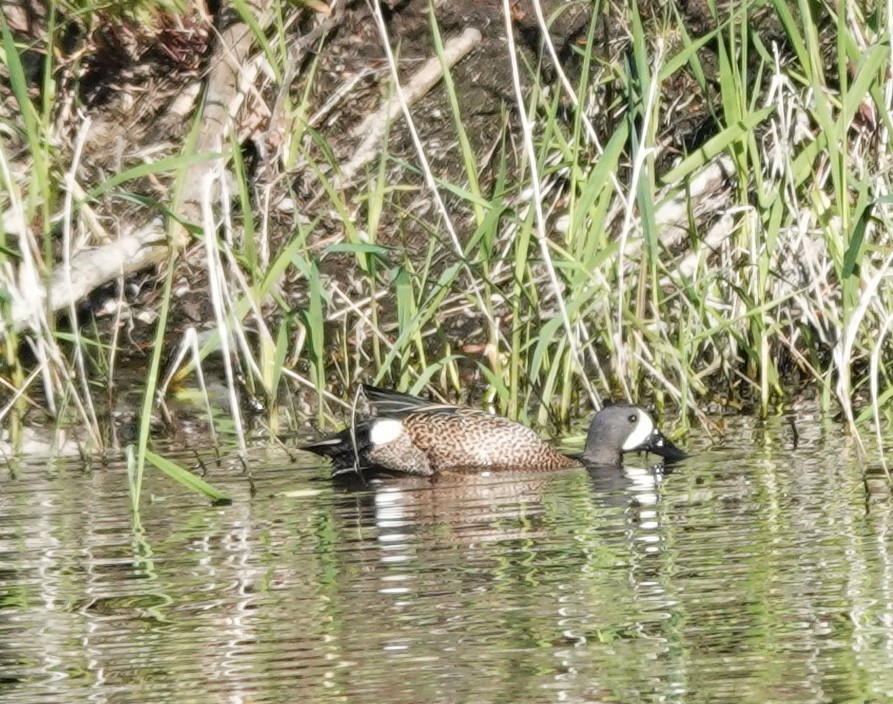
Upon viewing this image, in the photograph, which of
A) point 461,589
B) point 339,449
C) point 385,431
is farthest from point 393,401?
point 461,589

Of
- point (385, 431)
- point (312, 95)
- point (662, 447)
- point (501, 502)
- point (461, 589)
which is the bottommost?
point (461, 589)

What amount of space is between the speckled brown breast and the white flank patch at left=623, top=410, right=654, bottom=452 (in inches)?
12.3

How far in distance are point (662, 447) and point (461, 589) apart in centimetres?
275

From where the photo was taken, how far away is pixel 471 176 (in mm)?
6656

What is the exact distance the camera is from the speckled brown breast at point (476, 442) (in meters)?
6.99

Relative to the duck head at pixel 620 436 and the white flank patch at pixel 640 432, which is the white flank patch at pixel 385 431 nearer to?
the duck head at pixel 620 436

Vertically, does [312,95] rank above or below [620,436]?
above

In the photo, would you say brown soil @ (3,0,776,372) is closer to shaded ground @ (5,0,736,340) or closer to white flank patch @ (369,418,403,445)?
shaded ground @ (5,0,736,340)

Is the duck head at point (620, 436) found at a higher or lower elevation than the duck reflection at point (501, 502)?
higher

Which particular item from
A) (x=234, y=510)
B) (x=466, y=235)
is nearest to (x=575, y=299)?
→ (x=234, y=510)

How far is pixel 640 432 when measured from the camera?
6938 millimetres

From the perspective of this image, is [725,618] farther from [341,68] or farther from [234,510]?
[341,68]

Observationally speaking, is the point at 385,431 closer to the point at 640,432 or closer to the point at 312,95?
the point at 640,432

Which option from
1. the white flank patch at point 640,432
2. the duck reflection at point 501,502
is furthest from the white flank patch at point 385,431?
the white flank patch at point 640,432
